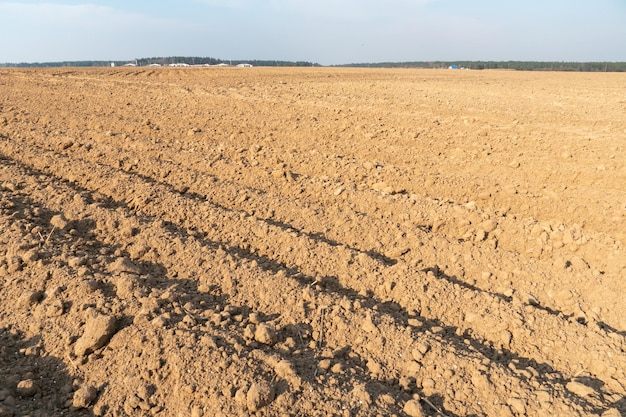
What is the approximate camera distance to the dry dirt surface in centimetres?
252

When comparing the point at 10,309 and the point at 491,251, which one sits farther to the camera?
the point at 491,251

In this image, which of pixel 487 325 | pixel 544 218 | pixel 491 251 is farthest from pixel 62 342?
pixel 544 218

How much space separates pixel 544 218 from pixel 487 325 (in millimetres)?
2624

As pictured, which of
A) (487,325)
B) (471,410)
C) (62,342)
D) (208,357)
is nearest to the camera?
(471,410)

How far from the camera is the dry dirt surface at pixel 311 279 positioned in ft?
8.27

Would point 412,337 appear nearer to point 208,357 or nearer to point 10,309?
point 208,357

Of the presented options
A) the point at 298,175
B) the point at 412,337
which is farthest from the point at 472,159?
the point at 412,337

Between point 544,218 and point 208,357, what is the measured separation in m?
4.30

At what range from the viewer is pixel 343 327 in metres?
3.00

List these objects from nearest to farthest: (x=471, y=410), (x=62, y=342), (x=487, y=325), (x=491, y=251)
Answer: (x=471, y=410), (x=62, y=342), (x=487, y=325), (x=491, y=251)

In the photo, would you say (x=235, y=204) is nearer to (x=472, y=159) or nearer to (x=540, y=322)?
(x=540, y=322)

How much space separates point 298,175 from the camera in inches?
241

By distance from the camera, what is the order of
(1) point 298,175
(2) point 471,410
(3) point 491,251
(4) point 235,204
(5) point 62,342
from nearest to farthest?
(2) point 471,410 → (5) point 62,342 → (3) point 491,251 → (4) point 235,204 → (1) point 298,175

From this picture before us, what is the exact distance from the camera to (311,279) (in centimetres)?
368
